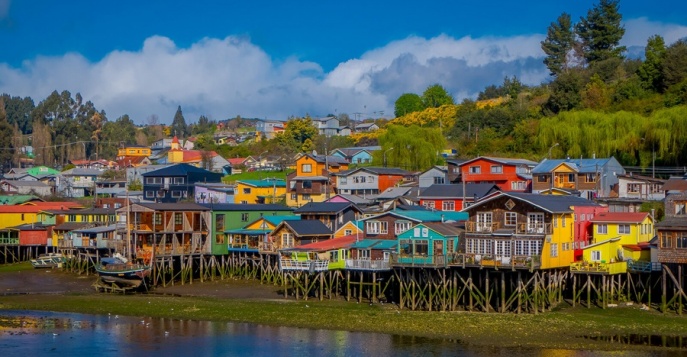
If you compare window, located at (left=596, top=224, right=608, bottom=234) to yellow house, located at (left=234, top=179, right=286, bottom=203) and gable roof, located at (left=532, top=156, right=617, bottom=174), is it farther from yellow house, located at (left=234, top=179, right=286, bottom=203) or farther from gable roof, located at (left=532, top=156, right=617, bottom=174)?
yellow house, located at (left=234, top=179, right=286, bottom=203)

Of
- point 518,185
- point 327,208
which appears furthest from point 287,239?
point 518,185

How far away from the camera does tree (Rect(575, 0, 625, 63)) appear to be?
4968 inches

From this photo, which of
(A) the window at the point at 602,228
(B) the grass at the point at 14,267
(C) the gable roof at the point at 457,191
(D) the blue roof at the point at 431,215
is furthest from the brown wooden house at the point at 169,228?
(A) the window at the point at 602,228

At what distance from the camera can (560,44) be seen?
5320 inches

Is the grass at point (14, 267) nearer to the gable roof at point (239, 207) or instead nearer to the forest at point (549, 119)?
the gable roof at point (239, 207)

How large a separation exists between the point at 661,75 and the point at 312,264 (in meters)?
60.8

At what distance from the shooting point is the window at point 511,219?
5591 cm

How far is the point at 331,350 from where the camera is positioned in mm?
46719

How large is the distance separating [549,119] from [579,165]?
646 inches

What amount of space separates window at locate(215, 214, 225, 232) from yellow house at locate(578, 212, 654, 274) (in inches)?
1225

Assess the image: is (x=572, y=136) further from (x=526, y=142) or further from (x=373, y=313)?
(x=373, y=313)

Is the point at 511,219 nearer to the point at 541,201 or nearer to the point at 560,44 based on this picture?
the point at 541,201

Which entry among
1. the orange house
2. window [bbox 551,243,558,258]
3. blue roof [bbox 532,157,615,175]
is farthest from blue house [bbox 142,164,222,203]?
window [bbox 551,243,558,258]

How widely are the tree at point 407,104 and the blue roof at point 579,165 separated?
9162 cm
